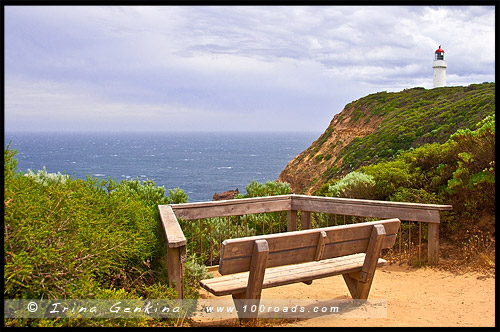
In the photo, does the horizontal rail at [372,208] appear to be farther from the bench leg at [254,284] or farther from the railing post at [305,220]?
the bench leg at [254,284]

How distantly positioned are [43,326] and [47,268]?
0.42m

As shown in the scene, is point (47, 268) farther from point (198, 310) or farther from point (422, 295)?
point (422, 295)

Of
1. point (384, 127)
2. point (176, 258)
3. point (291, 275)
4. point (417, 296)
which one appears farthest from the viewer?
point (384, 127)

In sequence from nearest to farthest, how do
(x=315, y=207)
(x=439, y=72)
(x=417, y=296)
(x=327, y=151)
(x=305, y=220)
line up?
(x=417, y=296) → (x=315, y=207) → (x=305, y=220) → (x=327, y=151) → (x=439, y=72)

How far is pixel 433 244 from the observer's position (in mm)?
6273

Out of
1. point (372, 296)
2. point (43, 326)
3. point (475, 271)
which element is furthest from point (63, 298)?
point (475, 271)

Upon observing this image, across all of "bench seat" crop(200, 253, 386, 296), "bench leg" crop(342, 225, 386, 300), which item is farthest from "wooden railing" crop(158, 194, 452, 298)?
"bench leg" crop(342, 225, 386, 300)

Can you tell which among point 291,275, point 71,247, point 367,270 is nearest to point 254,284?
point 291,275

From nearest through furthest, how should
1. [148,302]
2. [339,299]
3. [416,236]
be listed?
[148,302]
[339,299]
[416,236]

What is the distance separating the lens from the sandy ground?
4320 millimetres

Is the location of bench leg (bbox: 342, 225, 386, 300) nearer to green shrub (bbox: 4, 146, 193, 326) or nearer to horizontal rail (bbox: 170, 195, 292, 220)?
green shrub (bbox: 4, 146, 193, 326)

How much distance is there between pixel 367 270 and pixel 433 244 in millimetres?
2043

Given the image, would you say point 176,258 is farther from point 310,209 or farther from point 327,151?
point 327,151

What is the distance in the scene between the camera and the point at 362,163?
2678 cm
